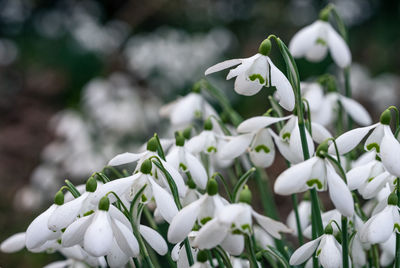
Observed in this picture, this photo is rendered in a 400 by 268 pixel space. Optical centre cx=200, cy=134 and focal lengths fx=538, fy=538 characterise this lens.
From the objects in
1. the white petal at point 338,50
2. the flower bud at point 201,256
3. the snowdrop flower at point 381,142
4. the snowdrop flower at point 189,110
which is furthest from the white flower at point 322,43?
the flower bud at point 201,256

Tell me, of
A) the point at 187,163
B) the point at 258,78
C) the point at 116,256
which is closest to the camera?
the point at 116,256

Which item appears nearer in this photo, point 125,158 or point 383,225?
point 383,225

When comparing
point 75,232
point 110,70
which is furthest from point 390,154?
point 110,70

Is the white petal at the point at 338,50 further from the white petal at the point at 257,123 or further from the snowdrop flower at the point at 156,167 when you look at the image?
the snowdrop flower at the point at 156,167

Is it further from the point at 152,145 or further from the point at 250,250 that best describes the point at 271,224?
the point at 152,145

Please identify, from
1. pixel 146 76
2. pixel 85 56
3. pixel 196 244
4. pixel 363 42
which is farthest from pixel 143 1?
pixel 196 244

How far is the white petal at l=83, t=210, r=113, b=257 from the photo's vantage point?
73 cm

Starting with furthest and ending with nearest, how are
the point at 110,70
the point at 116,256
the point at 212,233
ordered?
the point at 110,70 < the point at 116,256 < the point at 212,233

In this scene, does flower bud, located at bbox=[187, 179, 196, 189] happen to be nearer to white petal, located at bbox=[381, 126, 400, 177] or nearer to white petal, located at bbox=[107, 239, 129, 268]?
white petal, located at bbox=[107, 239, 129, 268]

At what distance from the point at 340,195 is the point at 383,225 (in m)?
0.12

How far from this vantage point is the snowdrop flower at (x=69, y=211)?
2.67ft

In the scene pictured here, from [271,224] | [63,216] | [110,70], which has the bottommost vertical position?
[271,224]

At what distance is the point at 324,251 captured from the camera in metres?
0.88

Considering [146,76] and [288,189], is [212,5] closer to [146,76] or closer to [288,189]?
[146,76]
